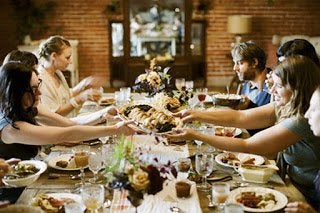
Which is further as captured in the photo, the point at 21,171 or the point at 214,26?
the point at 214,26

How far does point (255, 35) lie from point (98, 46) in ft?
8.72

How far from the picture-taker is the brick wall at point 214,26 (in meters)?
7.92

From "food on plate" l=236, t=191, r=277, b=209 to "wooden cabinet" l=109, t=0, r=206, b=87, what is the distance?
557cm

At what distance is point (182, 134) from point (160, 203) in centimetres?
58

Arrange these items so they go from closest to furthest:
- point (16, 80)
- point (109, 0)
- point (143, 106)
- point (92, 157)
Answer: point (92, 157) → point (16, 80) → point (143, 106) → point (109, 0)

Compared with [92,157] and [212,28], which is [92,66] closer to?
→ [212,28]

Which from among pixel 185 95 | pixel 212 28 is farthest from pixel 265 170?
pixel 212 28

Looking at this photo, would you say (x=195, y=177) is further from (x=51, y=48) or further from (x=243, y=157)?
(x=51, y=48)

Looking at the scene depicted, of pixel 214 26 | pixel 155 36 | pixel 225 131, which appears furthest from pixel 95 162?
pixel 214 26

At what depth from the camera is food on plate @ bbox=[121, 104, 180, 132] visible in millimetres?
2768

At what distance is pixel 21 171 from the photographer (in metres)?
2.32

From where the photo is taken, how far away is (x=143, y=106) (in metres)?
3.18

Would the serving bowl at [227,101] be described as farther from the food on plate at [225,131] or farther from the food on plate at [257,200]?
the food on plate at [257,200]

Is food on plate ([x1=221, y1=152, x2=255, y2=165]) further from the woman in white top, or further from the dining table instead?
the woman in white top
